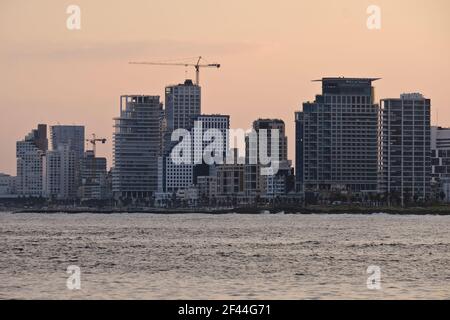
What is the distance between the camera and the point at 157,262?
85625 mm

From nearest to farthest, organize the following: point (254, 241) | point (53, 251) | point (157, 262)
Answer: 1. point (157, 262)
2. point (53, 251)
3. point (254, 241)

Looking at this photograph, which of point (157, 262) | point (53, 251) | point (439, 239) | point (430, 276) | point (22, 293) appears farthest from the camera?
point (439, 239)

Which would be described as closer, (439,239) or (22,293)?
(22,293)

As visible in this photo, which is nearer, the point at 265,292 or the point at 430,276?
the point at 265,292

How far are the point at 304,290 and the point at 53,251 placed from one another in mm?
43280

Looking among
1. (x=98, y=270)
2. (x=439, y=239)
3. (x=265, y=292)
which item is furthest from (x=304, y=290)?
(x=439, y=239)
